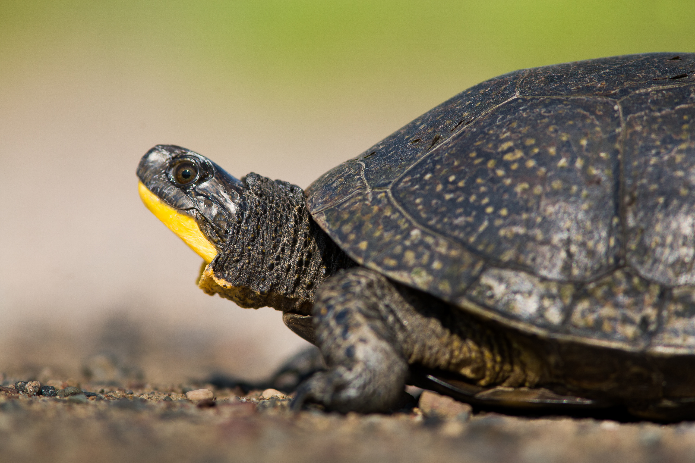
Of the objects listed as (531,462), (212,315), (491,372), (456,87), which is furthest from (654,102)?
(456,87)

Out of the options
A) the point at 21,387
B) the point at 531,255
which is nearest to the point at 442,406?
the point at 531,255

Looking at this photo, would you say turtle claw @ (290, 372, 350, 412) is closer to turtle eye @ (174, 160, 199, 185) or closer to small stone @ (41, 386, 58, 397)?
small stone @ (41, 386, 58, 397)

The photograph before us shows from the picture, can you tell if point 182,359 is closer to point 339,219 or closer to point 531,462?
point 339,219

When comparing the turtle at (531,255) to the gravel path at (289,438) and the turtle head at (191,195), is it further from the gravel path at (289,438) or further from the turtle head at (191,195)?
the turtle head at (191,195)

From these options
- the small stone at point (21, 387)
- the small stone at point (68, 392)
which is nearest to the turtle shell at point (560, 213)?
the small stone at point (68, 392)

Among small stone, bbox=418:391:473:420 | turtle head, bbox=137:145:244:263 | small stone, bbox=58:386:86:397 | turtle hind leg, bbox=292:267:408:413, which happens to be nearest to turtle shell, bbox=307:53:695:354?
turtle hind leg, bbox=292:267:408:413

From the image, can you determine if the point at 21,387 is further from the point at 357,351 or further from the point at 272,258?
the point at 357,351
